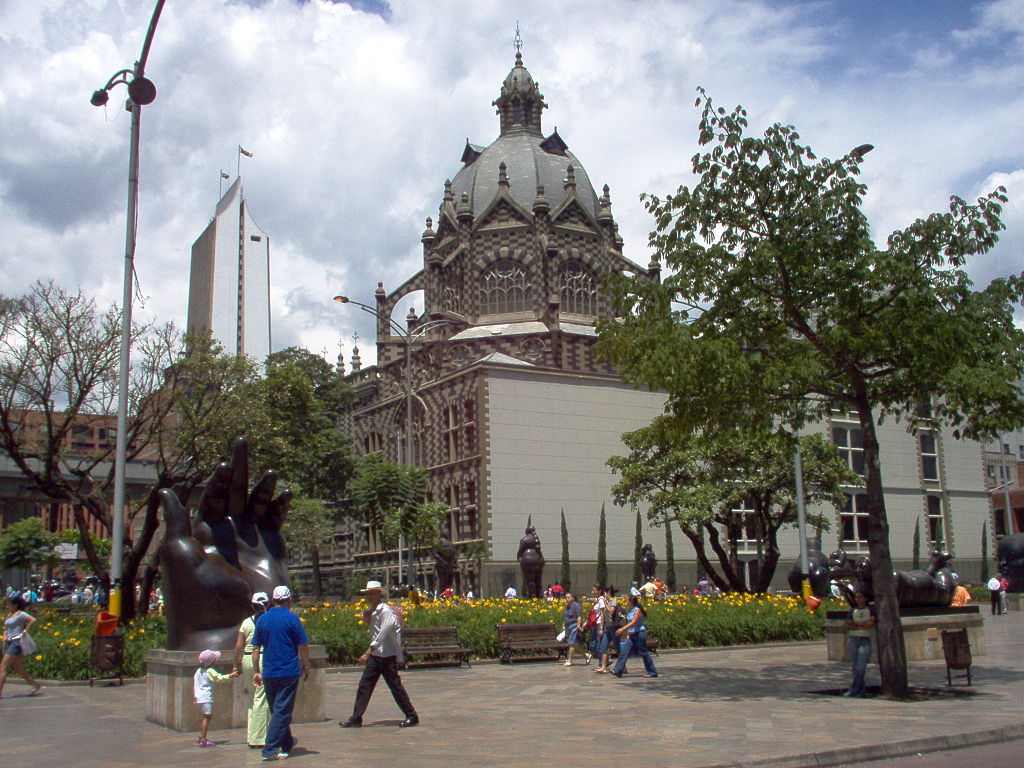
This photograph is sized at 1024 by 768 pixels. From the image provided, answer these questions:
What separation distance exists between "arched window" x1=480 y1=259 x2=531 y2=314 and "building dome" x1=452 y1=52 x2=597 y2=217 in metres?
4.80

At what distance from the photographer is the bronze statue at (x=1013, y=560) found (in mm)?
40406

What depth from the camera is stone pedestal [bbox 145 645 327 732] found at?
39.4ft

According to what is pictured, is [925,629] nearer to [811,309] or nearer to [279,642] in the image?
[811,309]

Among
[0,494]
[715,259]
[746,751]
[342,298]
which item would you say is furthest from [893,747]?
[0,494]

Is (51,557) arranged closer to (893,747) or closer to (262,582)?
(262,582)

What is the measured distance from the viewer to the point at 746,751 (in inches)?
405

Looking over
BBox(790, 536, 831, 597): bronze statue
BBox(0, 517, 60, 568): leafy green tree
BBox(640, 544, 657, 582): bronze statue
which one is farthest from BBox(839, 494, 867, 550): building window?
BBox(0, 517, 60, 568): leafy green tree

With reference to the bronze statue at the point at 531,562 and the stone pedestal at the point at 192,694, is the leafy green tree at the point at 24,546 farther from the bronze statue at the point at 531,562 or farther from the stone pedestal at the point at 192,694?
the stone pedestal at the point at 192,694

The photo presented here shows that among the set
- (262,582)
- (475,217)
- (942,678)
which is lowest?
(942,678)

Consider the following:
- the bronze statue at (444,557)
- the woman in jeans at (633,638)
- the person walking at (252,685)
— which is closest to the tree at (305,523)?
the bronze statue at (444,557)

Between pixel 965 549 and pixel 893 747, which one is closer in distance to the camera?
pixel 893 747

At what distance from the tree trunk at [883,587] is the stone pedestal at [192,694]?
25.5 ft

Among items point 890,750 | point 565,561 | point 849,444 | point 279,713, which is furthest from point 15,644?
point 849,444

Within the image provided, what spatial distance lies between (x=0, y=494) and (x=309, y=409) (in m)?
32.2
